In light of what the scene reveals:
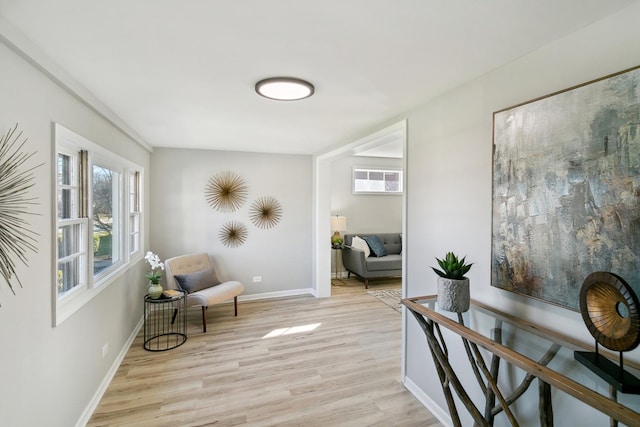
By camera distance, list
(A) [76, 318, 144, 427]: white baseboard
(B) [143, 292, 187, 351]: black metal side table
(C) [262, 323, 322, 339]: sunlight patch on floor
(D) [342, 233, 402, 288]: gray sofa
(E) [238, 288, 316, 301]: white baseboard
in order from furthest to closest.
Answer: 1. (D) [342, 233, 402, 288]: gray sofa
2. (E) [238, 288, 316, 301]: white baseboard
3. (C) [262, 323, 322, 339]: sunlight patch on floor
4. (B) [143, 292, 187, 351]: black metal side table
5. (A) [76, 318, 144, 427]: white baseboard

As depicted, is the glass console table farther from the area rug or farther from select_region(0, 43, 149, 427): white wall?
the area rug

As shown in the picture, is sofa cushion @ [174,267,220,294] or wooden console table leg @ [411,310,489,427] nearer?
wooden console table leg @ [411,310,489,427]

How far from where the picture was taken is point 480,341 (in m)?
1.40

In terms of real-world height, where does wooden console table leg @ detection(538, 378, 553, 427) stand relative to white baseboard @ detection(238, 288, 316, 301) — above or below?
above

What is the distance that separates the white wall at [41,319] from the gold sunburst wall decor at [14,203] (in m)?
0.04

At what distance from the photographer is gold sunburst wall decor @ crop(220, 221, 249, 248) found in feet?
15.4

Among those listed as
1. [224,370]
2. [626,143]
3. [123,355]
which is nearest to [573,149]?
[626,143]

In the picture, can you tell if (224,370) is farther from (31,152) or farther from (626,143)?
(626,143)

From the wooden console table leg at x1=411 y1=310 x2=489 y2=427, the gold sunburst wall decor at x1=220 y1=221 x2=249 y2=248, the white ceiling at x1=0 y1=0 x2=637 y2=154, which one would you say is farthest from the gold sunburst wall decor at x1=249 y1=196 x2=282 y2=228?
the wooden console table leg at x1=411 y1=310 x2=489 y2=427

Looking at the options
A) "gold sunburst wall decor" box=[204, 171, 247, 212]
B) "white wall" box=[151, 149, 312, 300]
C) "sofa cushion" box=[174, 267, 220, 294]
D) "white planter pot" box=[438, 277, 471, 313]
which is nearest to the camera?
"white planter pot" box=[438, 277, 471, 313]

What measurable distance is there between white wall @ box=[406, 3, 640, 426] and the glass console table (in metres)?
0.09

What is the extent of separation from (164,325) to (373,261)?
3442mm

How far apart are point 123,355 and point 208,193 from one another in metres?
2.33

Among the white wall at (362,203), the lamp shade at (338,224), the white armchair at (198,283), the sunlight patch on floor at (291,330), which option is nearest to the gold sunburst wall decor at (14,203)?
the white armchair at (198,283)
